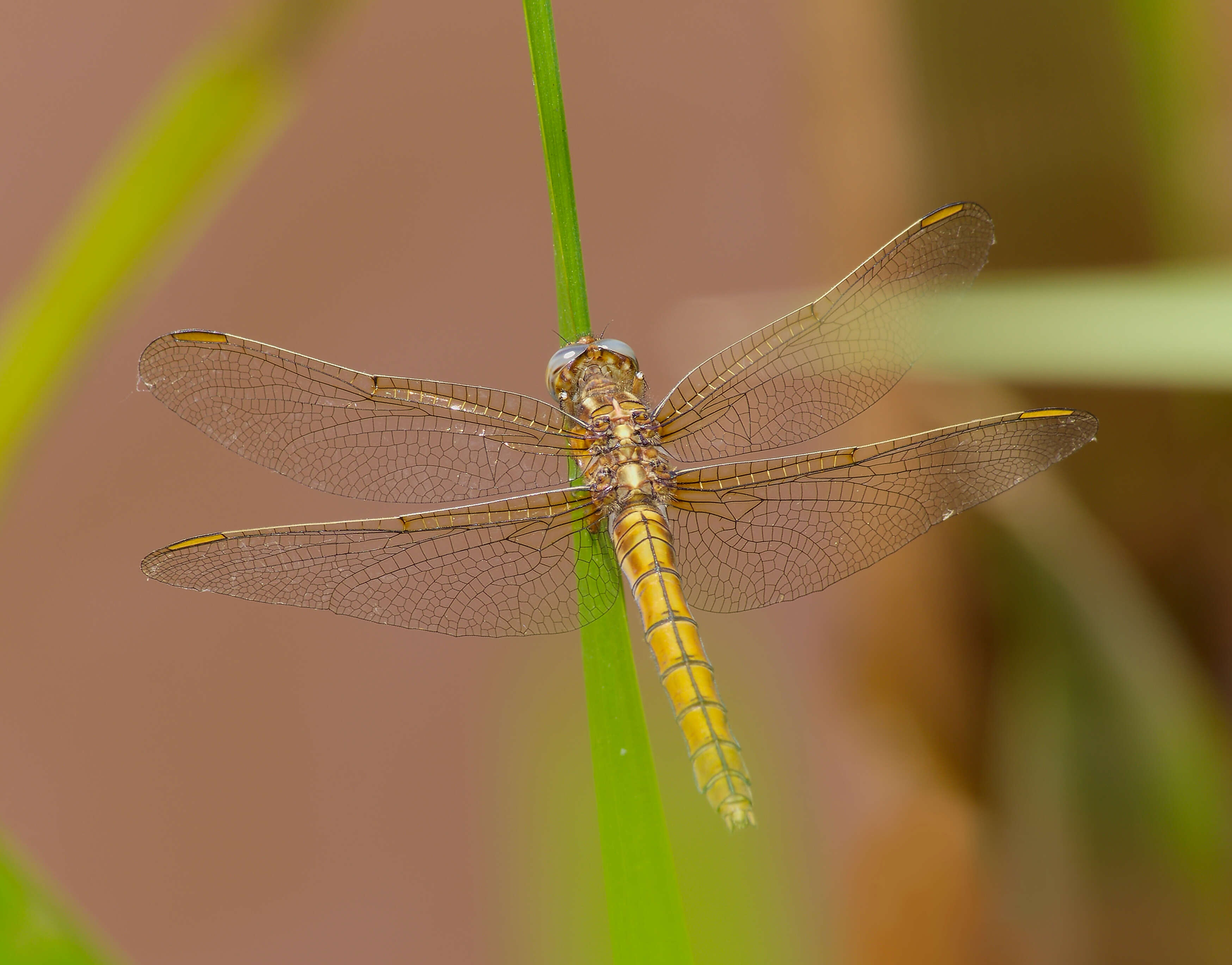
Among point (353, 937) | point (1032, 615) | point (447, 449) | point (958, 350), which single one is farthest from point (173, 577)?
point (1032, 615)

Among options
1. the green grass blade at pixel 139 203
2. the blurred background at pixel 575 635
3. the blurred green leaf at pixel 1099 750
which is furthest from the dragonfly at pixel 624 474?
the blurred green leaf at pixel 1099 750

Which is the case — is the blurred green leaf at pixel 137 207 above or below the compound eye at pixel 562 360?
above

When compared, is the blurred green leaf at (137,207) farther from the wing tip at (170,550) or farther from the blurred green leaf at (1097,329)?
the blurred green leaf at (1097,329)

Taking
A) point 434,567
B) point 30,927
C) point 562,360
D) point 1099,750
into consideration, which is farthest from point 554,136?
→ point 1099,750

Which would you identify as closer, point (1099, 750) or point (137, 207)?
point (137, 207)

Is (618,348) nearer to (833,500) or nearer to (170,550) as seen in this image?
(833,500)

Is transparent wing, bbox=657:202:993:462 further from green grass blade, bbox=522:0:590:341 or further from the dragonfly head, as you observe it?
green grass blade, bbox=522:0:590:341

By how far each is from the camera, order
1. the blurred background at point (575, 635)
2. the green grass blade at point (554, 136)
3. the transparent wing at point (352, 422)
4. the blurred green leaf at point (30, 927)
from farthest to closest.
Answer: the blurred background at point (575, 635)
the transparent wing at point (352, 422)
the green grass blade at point (554, 136)
the blurred green leaf at point (30, 927)

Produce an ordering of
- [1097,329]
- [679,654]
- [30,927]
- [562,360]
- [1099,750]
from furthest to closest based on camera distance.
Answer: [1099,750] < [1097,329] < [562,360] < [679,654] < [30,927]
